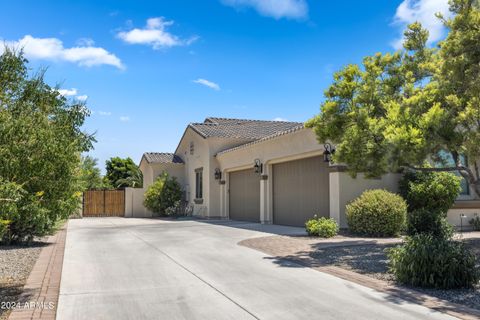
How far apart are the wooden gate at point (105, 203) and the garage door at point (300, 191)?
51.2 feet

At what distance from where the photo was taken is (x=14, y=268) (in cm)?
953

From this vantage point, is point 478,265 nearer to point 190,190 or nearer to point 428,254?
point 428,254

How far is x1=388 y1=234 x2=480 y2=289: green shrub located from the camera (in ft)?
A: 24.4

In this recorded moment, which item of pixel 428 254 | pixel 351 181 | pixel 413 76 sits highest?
pixel 413 76

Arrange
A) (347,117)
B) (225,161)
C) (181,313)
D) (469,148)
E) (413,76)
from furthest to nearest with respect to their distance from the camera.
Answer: (225,161) < (413,76) < (347,117) < (469,148) < (181,313)

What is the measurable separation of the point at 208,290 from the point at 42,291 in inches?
102

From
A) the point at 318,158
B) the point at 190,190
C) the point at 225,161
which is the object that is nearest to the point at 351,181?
the point at 318,158

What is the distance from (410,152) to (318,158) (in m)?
8.74

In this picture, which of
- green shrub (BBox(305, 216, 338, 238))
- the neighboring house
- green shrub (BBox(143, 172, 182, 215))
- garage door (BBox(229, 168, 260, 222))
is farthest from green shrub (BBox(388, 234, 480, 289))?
green shrub (BBox(143, 172, 182, 215))

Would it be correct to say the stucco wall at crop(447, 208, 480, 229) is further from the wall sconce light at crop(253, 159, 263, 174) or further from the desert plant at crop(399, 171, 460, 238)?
the wall sconce light at crop(253, 159, 263, 174)

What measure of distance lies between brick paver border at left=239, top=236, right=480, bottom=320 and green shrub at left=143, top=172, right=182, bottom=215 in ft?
51.9

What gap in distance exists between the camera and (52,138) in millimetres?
6246

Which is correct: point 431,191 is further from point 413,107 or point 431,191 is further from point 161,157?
point 161,157

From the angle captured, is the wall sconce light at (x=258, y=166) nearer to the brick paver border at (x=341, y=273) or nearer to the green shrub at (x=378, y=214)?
the brick paver border at (x=341, y=273)
